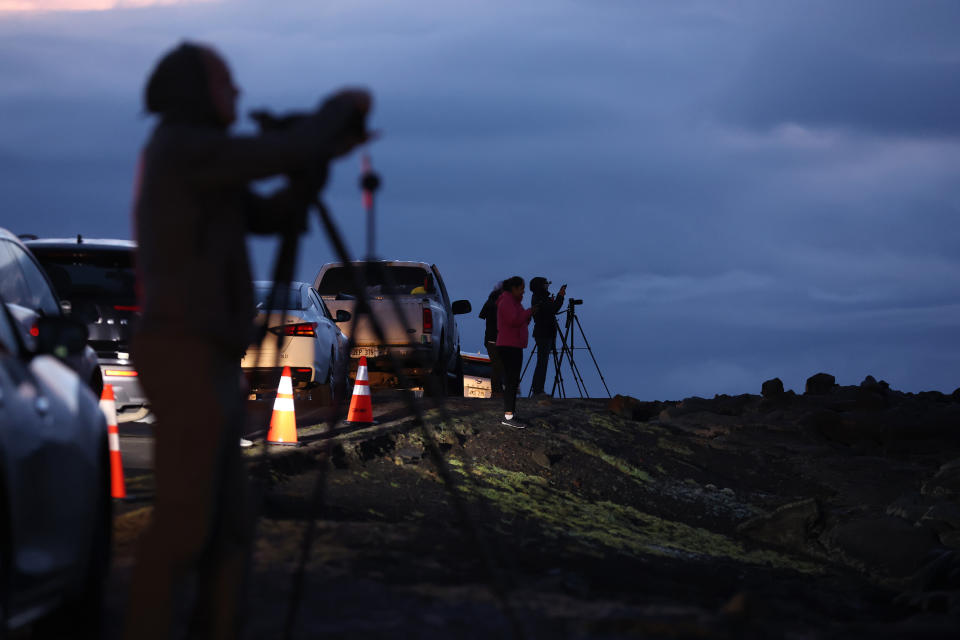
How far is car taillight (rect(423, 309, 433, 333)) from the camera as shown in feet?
61.8

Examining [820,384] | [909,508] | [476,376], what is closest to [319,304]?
[909,508]

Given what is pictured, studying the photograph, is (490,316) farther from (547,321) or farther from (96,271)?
(96,271)

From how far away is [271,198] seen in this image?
12.4ft

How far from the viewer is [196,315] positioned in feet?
11.1

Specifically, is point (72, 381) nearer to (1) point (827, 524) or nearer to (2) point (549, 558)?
(2) point (549, 558)

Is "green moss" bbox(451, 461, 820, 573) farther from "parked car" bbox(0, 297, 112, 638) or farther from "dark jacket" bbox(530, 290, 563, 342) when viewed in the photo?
"dark jacket" bbox(530, 290, 563, 342)

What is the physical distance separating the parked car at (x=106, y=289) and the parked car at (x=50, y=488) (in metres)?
6.24

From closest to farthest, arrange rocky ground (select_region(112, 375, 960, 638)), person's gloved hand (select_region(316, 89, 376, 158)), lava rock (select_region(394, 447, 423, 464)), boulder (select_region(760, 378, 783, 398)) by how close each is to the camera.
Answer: person's gloved hand (select_region(316, 89, 376, 158)) < rocky ground (select_region(112, 375, 960, 638)) < lava rock (select_region(394, 447, 423, 464)) < boulder (select_region(760, 378, 783, 398))

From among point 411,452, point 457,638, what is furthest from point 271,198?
point 411,452

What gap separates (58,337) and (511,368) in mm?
9665

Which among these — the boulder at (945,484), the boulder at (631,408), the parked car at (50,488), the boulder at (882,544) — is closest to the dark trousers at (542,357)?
the boulder at (631,408)

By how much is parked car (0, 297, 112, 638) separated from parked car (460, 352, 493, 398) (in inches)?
1216

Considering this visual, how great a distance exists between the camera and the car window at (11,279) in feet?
20.1

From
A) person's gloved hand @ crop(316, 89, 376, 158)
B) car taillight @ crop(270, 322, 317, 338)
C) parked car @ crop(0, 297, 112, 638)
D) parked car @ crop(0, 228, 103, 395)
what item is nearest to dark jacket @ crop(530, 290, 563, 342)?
car taillight @ crop(270, 322, 317, 338)
